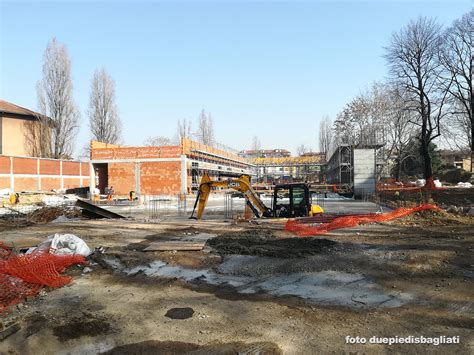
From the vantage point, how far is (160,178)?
44250 mm

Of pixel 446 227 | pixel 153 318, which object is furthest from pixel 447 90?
pixel 153 318

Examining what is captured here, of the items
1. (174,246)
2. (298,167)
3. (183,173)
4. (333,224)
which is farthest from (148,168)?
(298,167)

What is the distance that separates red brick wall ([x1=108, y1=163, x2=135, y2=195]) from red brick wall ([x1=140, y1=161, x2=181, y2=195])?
1315 millimetres

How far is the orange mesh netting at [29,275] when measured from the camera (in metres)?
6.33

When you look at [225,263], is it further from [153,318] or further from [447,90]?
[447,90]

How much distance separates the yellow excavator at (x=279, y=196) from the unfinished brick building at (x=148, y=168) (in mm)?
24469

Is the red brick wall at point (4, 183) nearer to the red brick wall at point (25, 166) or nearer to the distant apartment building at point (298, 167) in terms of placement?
the red brick wall at point (25, 166)

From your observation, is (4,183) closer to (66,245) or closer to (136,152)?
(136,152)

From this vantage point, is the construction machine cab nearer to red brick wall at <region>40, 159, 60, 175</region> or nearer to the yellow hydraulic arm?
the yellow hydraulic arm

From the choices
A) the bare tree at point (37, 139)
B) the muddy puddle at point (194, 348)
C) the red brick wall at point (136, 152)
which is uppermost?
the bare tree at point (37, 139)

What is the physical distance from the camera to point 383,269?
25.5 feet

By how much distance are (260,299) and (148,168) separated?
40.1 m

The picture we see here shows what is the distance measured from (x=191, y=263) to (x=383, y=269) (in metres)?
4.04

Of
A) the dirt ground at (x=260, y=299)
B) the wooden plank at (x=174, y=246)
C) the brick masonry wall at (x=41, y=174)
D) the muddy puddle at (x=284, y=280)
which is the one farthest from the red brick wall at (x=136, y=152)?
the muddy puddle at (x=284, y=280)
